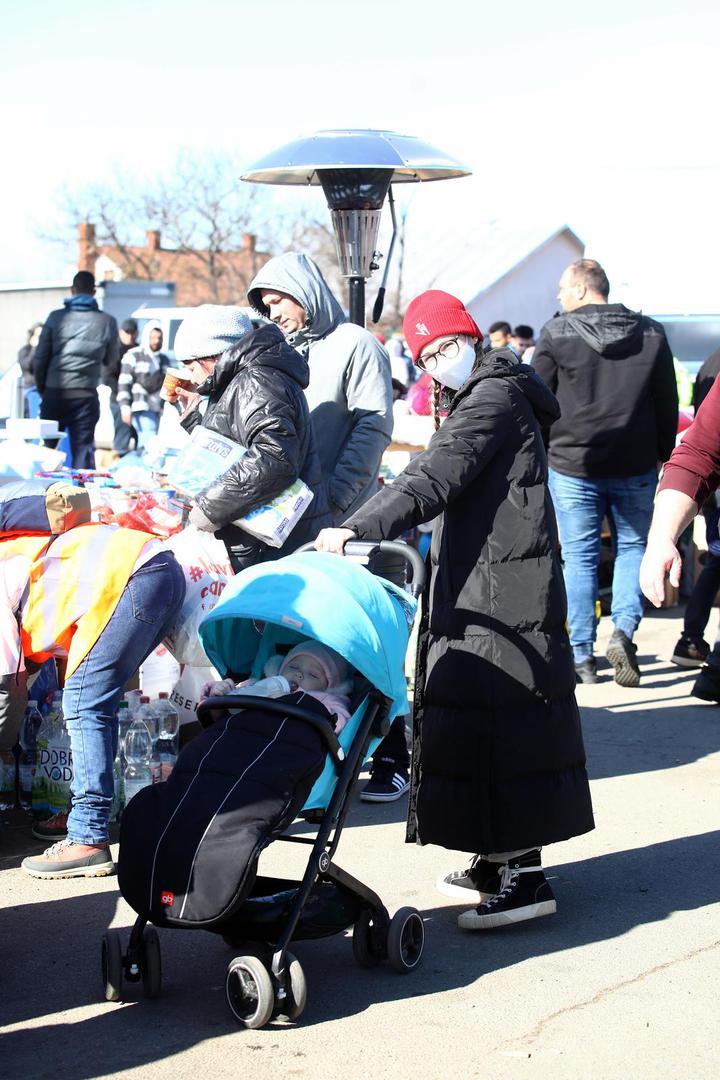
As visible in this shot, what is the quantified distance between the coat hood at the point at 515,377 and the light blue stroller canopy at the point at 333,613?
761mm

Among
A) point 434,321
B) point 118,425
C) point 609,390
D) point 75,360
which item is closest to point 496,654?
point 434,321

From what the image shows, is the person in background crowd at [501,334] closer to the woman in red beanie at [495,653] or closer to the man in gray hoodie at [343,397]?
the man in gray hoodie at [343,397]

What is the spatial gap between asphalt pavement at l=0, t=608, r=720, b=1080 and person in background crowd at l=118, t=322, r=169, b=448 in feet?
38.6

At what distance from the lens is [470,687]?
13.9 feet

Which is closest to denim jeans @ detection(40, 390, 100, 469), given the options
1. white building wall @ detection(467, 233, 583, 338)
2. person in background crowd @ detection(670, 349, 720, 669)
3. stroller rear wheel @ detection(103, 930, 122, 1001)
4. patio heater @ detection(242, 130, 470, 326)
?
patio heater @ detection(242, 130, 470, 326)

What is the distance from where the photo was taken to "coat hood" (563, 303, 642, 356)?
7855 millimetres

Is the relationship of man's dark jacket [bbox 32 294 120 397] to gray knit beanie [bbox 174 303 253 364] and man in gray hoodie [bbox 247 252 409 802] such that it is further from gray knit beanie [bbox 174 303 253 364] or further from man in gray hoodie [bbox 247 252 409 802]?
gray knit beanie [bbox 174 303 253 364]

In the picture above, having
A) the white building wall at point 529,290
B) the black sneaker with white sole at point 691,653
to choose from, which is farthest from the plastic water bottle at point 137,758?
the white building wall at point 529,290

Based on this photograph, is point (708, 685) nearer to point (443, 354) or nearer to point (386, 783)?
point (386, 783)

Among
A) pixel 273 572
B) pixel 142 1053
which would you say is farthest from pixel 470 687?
pixel 142 1053

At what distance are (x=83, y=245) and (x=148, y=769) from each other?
61.3 meters

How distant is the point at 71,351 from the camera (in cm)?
1316

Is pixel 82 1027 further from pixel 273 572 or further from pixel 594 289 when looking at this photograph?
pixel 594 289

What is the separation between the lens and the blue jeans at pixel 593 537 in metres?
7.98
